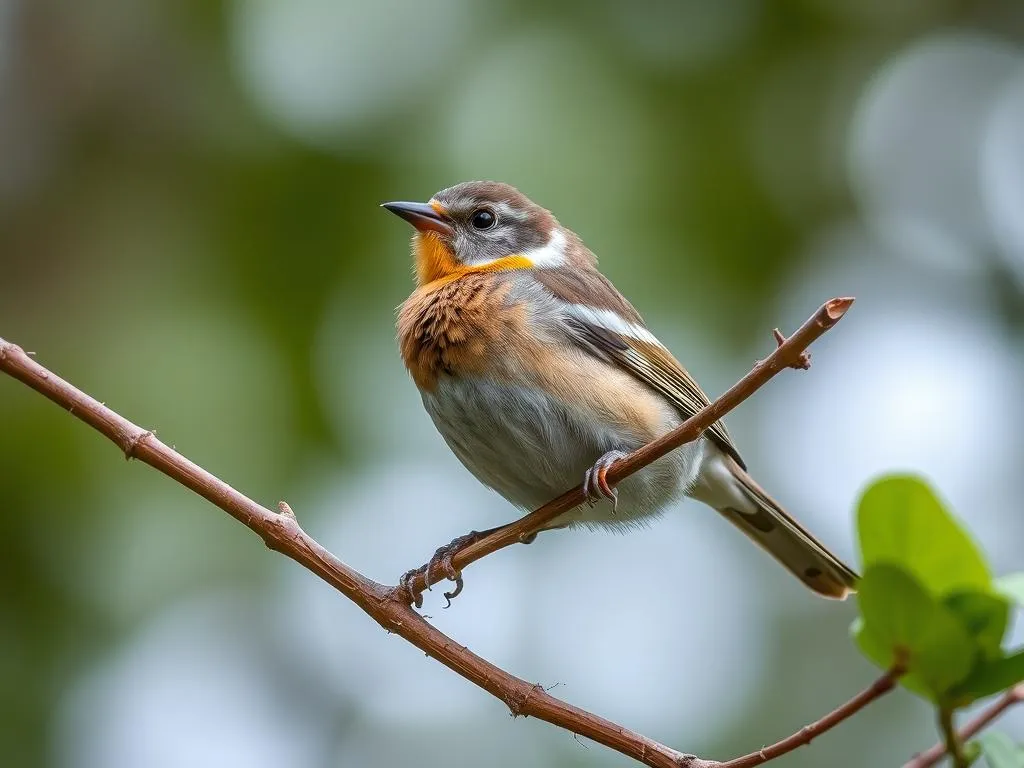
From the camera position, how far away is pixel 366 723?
7.09 metres

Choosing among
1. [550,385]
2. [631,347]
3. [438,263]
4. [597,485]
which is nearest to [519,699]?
[597,485]

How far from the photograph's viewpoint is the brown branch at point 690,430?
7.43 ft

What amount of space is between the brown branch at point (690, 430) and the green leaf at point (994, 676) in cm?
77

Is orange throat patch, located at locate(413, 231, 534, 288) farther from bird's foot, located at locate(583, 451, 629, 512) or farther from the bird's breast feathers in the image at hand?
bird's foot, located at locate(583, 451, 629, 512)

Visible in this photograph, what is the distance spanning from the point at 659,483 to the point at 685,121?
326 cm

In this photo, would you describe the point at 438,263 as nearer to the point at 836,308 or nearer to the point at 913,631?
the point at 836,308

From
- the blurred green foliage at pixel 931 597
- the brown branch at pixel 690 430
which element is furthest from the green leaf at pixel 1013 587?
the brown branch at pixel 690 430

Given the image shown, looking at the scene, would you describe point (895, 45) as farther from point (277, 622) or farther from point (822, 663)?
point (277, 622)

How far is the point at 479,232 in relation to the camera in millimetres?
5262

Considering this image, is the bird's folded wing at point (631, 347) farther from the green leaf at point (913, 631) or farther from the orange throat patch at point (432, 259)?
the green leaf at point (913, 631)

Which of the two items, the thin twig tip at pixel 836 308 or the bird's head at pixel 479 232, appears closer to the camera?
the thin twig tip at pixel 836 308

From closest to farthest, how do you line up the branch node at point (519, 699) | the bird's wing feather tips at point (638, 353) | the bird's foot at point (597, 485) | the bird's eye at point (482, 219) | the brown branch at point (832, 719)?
the brown branch at point (832, 719) < the branch node at point (519, 699) < the bird's foot at point (597, 485) < the bird's wing feather tips at point (638, 353) < the bird's eye at point (482, 219)

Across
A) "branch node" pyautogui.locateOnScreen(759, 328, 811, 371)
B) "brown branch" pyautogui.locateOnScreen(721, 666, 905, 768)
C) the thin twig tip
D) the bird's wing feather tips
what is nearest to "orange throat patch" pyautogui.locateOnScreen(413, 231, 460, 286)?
the bird's wing feather tips

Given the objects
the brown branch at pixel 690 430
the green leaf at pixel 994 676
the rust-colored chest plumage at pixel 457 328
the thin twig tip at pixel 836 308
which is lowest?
the green leaf at pixel 994 676
